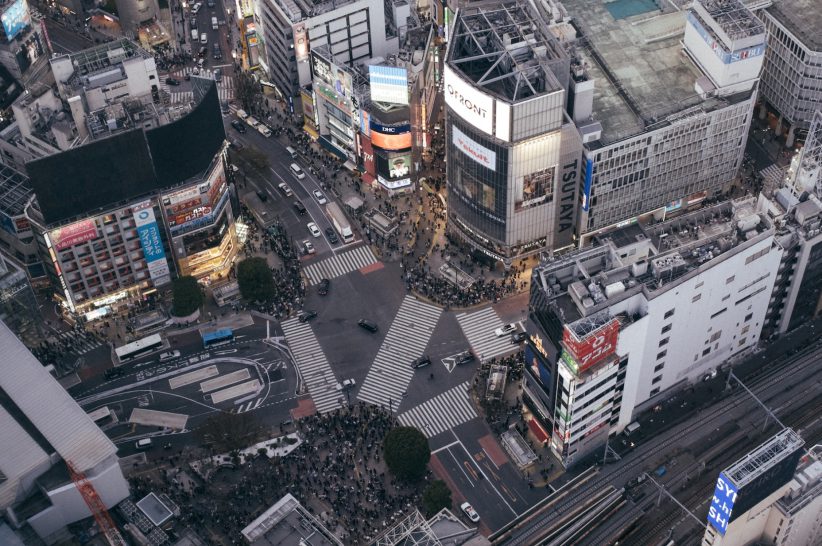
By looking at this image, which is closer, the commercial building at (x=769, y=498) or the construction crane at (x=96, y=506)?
the commercial building at (x=769, y=498)

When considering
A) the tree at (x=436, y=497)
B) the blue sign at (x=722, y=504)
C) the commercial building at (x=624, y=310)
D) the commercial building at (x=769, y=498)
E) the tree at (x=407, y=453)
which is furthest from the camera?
the tree at (x=407, y=453)

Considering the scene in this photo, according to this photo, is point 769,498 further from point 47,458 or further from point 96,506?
point 47,458

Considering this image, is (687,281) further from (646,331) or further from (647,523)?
(647,523)

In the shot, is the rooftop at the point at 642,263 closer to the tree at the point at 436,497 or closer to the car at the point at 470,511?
the tree at the point at 436,497

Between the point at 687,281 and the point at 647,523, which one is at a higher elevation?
the point at 687,281

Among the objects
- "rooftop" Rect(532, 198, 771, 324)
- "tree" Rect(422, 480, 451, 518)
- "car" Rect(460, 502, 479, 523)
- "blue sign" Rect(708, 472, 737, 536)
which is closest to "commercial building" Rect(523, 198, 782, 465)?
"rooftop" Rect(532, 198, 771, 324)

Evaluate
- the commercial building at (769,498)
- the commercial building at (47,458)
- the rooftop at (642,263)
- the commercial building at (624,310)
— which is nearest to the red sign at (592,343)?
the commercial building at (624,310)

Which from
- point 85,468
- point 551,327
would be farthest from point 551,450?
point 85,468
